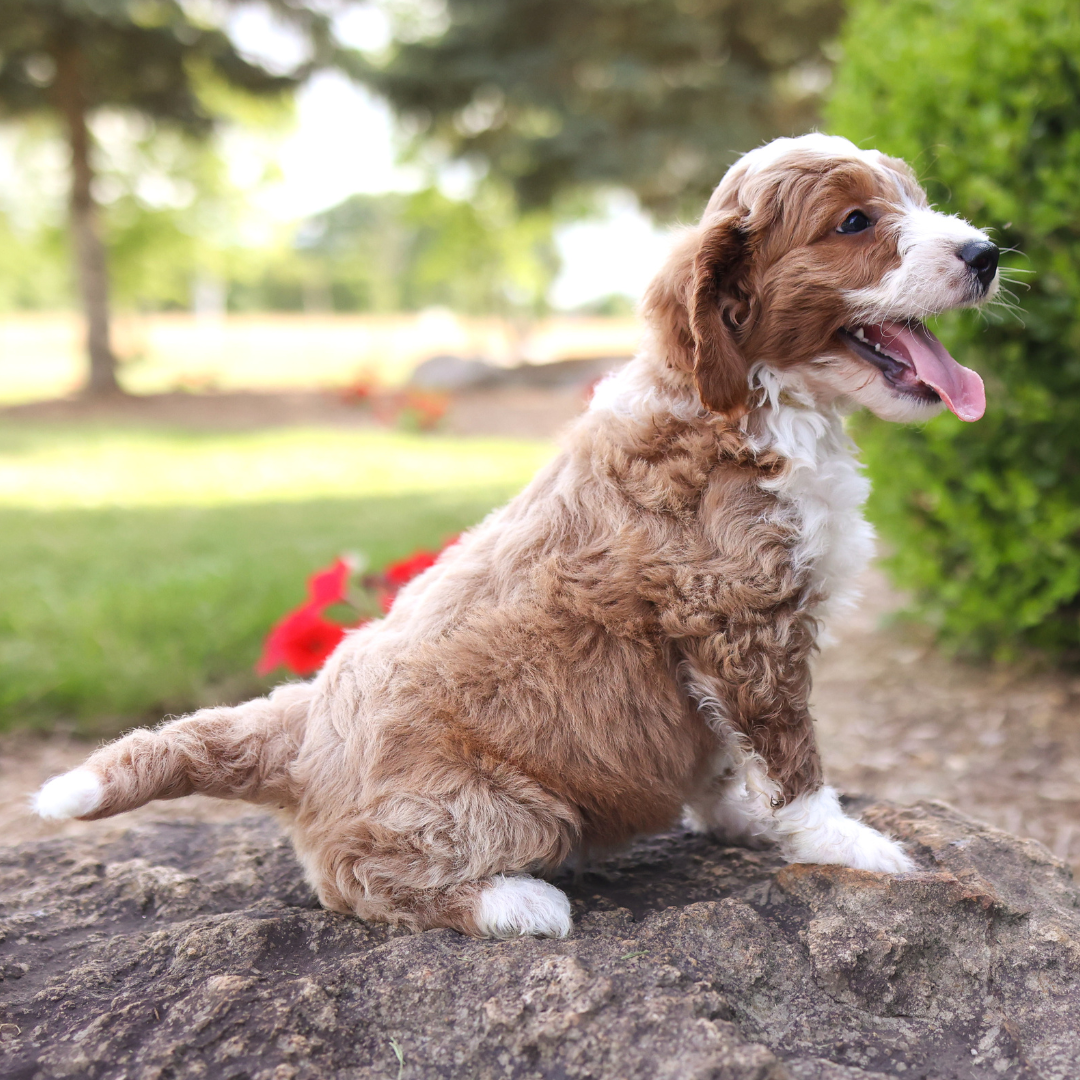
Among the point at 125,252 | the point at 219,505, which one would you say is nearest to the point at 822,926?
the point at 219,505

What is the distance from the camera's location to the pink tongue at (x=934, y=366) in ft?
8.02

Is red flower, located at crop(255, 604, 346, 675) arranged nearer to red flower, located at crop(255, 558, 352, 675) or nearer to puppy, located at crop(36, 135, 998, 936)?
red flower, located at crop(255, 558, 352, 675)

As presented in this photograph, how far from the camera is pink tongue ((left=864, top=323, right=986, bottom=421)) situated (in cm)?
244

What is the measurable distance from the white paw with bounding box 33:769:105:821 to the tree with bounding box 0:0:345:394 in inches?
676

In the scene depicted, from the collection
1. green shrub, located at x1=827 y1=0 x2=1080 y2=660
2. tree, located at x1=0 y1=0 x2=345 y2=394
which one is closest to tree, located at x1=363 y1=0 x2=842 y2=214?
tree, located at x1=0 y1=0 x2=345 y2=394

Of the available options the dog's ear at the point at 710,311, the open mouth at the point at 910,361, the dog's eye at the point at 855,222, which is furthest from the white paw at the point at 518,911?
the dog's eye at the point at 855,222

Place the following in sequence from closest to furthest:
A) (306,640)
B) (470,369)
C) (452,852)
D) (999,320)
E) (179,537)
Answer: (452,852), (999,320), (306,640), (179,537), (470,369)

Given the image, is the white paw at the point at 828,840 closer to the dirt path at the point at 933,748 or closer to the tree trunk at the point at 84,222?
the dirt path at the point at 933,748

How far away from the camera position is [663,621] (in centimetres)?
237

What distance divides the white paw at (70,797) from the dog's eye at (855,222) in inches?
87.3

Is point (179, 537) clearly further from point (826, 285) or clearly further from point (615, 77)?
point (615, 77)

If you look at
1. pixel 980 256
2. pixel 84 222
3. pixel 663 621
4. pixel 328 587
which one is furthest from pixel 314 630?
pixel 84 222

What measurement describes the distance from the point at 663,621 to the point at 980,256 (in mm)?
1198

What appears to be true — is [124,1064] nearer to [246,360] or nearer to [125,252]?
[125,252]
